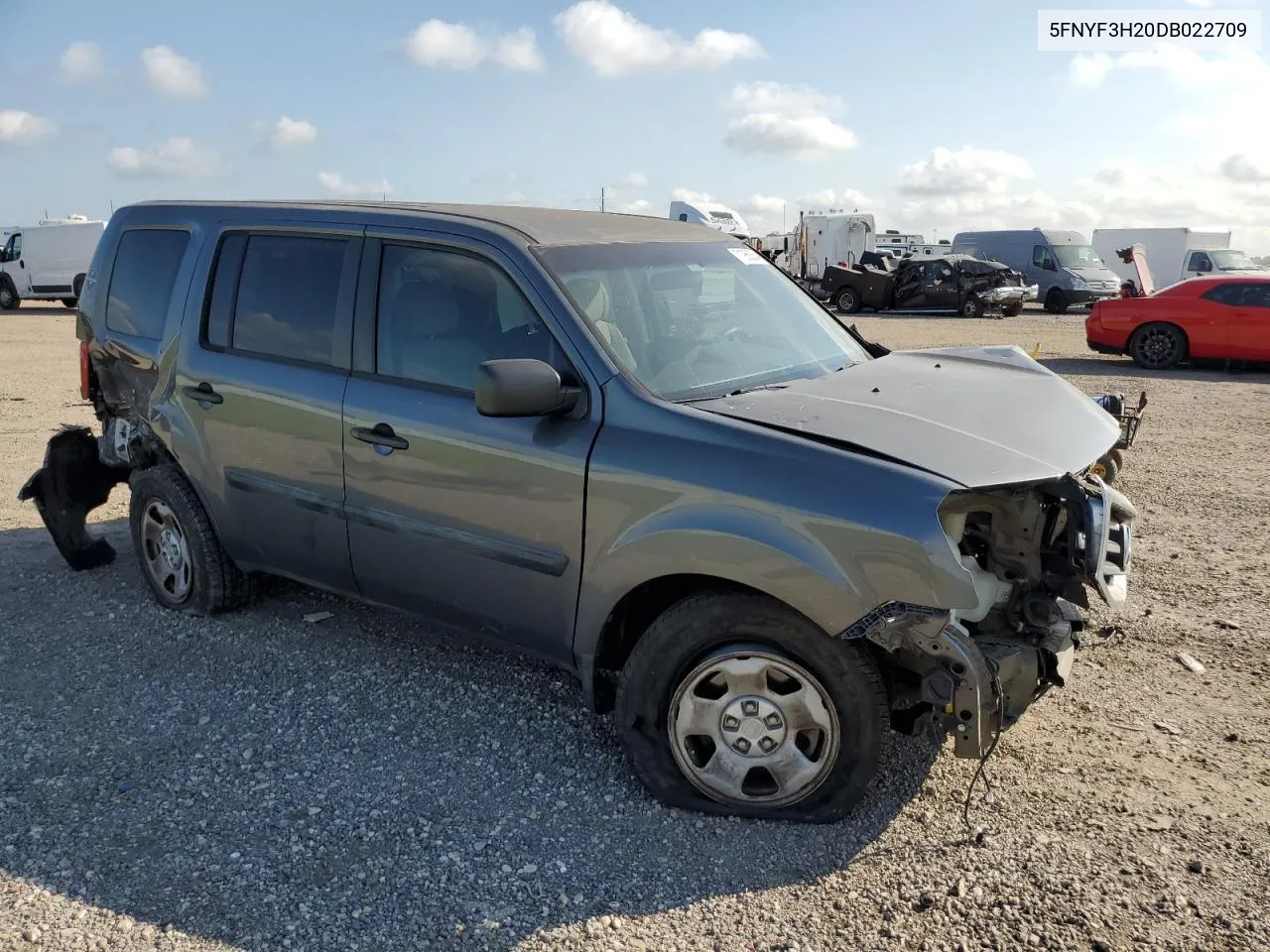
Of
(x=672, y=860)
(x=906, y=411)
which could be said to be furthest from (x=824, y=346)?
(x=672, y=860)

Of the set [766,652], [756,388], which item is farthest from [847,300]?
[766,652]

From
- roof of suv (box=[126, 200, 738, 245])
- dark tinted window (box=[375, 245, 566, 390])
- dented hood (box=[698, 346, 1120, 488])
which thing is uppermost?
roof of suv (box=[126, 200, 738, 245])

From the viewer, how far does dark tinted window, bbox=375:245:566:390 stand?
364 cm

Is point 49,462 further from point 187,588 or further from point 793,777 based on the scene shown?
point 793,777

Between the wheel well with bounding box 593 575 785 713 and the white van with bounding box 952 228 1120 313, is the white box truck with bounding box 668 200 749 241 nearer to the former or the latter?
the white van with bounding box 952 228 1120 313

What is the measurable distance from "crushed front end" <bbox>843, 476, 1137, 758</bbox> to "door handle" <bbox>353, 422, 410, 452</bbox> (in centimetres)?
181

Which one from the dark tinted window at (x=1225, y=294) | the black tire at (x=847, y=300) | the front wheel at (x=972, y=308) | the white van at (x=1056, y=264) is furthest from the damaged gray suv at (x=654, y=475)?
the white van at (x=1056, y=264)

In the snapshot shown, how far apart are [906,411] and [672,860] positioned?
1.61 meters

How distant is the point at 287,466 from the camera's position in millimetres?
4273

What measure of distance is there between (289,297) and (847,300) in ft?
80.9

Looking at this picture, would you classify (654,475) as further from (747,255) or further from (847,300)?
(847,300)

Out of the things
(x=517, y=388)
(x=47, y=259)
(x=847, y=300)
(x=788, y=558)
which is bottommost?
(x=788, y=558)

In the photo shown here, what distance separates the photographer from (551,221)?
4086 mm

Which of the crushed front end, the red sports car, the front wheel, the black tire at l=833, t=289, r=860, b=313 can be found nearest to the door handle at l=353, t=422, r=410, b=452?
the crushed front end
